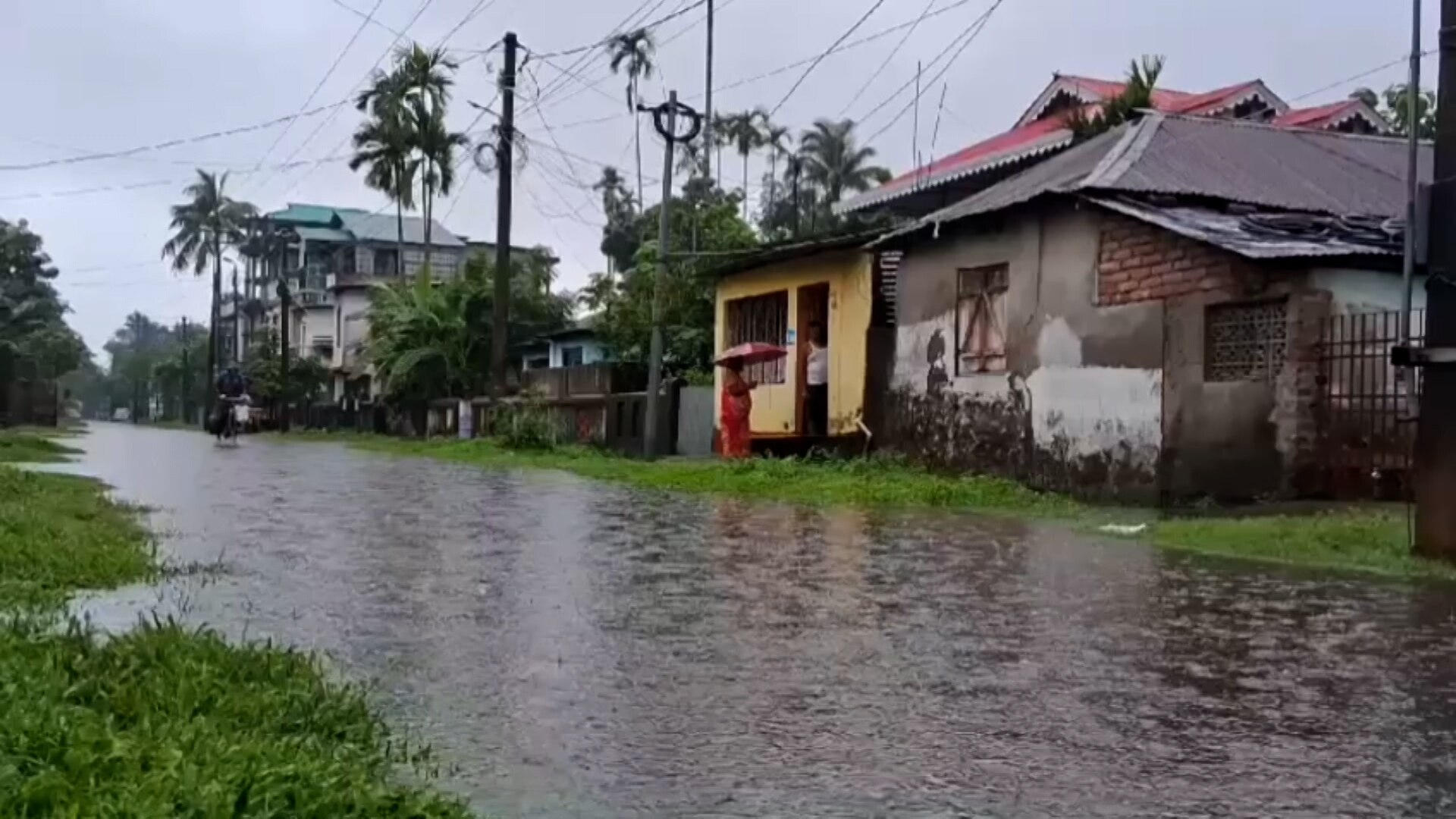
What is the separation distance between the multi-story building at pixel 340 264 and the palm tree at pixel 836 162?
16939 millimetres

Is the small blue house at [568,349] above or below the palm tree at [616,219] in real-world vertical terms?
below

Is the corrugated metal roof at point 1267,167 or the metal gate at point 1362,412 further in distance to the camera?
the corrugated metal roof at point 1267,167

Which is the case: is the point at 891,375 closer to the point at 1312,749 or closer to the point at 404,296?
the point at 1312,749

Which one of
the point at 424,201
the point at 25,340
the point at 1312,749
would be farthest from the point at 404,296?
the point at 1312,749

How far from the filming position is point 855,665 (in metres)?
6.10

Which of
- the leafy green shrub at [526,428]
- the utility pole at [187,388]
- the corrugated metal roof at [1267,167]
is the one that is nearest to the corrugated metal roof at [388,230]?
the utility pole at [187,388]

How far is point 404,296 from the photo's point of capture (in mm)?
45531

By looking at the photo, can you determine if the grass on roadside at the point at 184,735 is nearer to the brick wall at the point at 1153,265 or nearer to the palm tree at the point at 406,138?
the brick wall at the point at 1153,265

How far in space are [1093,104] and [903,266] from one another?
40.7 feet

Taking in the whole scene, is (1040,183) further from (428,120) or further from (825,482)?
(428,120)

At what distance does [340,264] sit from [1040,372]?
66.1 metres

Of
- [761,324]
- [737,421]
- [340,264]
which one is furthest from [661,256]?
[340,264]

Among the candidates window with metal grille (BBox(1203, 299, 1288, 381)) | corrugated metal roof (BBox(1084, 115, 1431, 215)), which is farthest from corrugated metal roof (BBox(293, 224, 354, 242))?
window with metal grille (BBox(1203, 299, 1288, 381))

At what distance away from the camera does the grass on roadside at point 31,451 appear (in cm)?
2112
